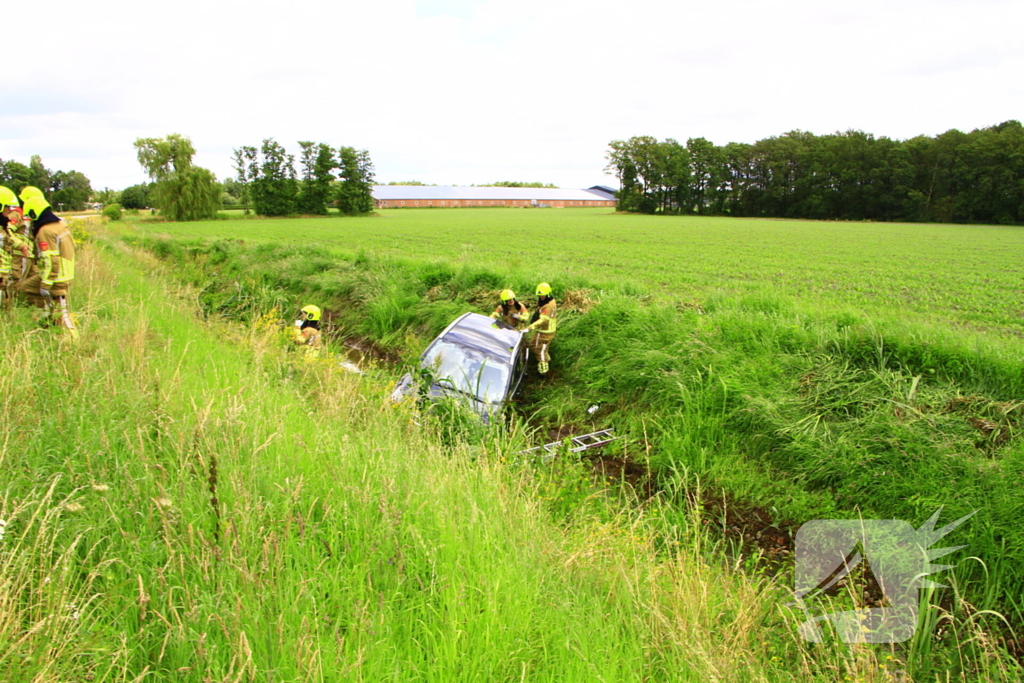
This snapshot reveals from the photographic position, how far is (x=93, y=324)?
216 inches

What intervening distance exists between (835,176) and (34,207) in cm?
8256

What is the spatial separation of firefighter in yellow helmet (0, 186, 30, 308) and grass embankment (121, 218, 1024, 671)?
4196 millimetres

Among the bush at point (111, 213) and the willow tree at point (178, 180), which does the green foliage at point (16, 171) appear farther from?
the willow tree at point (178, 180)

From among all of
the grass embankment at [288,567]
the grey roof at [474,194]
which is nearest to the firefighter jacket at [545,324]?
the grass embankment at [288,567]

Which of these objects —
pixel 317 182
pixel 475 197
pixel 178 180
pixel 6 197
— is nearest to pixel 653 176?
pixel 475 197

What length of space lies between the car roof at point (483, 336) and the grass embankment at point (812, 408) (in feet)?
3.98

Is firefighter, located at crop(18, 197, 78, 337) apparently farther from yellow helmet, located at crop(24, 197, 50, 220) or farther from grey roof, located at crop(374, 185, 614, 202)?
grey roof, located at crop(374, 185, 614, 202)

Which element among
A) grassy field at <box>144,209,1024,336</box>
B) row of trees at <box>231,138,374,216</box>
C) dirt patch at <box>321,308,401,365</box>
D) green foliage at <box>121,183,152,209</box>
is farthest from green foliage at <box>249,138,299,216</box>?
dirt patch at <box>321,308,401,365</box>

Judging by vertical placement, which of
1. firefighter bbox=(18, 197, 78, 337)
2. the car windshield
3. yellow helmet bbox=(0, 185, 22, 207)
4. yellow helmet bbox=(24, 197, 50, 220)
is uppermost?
yellow helmet bbox=(0, 185, 22, 207)

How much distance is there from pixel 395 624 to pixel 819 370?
6.38 meters

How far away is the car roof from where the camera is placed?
7.57 m

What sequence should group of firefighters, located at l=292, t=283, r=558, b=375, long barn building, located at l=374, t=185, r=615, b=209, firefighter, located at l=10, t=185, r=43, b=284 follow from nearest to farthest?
firefighter, located at l=10, t=185, r=43, b=284, group of firefighters, located at l=292, t=283, r=558, b=375, long barn building, located at l=374, t=185, r=615, b=209

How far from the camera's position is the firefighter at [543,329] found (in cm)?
887

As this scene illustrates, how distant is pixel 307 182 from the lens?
249 ft
